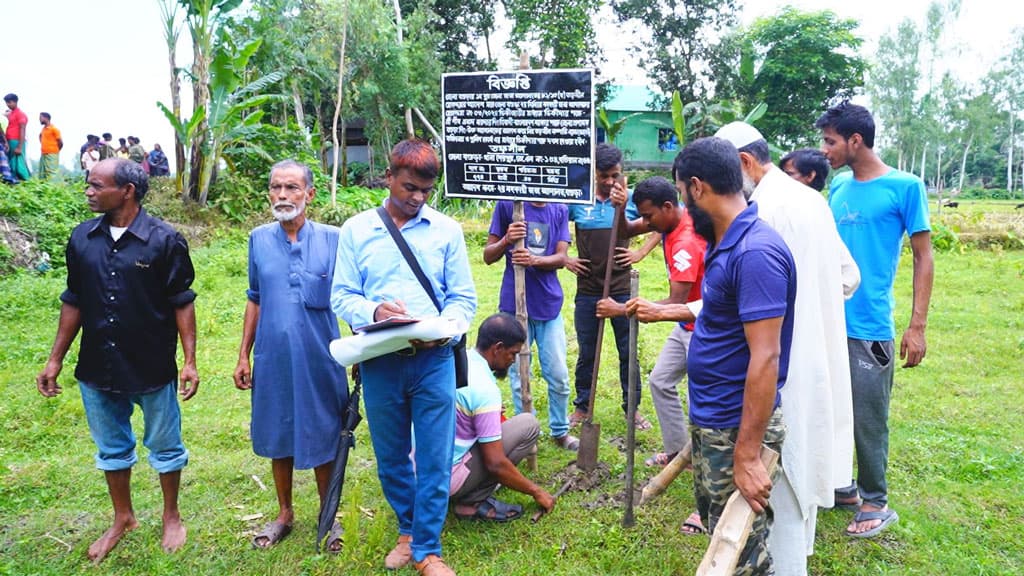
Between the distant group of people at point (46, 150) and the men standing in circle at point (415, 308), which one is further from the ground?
the distant group of people at point (46, 150)

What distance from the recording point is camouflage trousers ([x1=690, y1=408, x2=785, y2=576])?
7.80 ft

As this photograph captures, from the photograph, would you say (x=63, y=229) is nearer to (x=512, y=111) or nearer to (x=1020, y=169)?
(x=512, y=111)

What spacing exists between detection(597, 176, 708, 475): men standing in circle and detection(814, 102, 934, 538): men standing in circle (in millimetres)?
789

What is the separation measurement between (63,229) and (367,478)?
27.4ft

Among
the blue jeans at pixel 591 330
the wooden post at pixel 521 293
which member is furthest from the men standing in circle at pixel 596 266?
the wooden post at pixel 521 293

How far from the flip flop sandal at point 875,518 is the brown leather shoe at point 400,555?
223 cm

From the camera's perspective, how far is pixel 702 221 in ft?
8.01

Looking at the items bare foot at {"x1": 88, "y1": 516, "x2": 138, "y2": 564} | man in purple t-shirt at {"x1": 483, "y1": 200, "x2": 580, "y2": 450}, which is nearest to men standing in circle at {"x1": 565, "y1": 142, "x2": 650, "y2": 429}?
man in purple t-shirt at {"x1": 483, "y1": 200, "x2": 580, "y2": 450}

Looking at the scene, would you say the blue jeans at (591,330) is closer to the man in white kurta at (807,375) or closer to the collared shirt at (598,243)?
the collared shirt at (598,243)

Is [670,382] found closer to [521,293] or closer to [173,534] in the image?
[521,293]

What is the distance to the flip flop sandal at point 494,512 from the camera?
3.69 meters

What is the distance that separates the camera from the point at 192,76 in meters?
12.7

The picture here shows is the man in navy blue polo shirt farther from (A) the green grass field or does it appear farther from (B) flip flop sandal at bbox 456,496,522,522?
(B) flip flop sandal at bbox 456,496,522,522

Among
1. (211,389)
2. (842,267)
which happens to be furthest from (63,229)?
(842,267)
